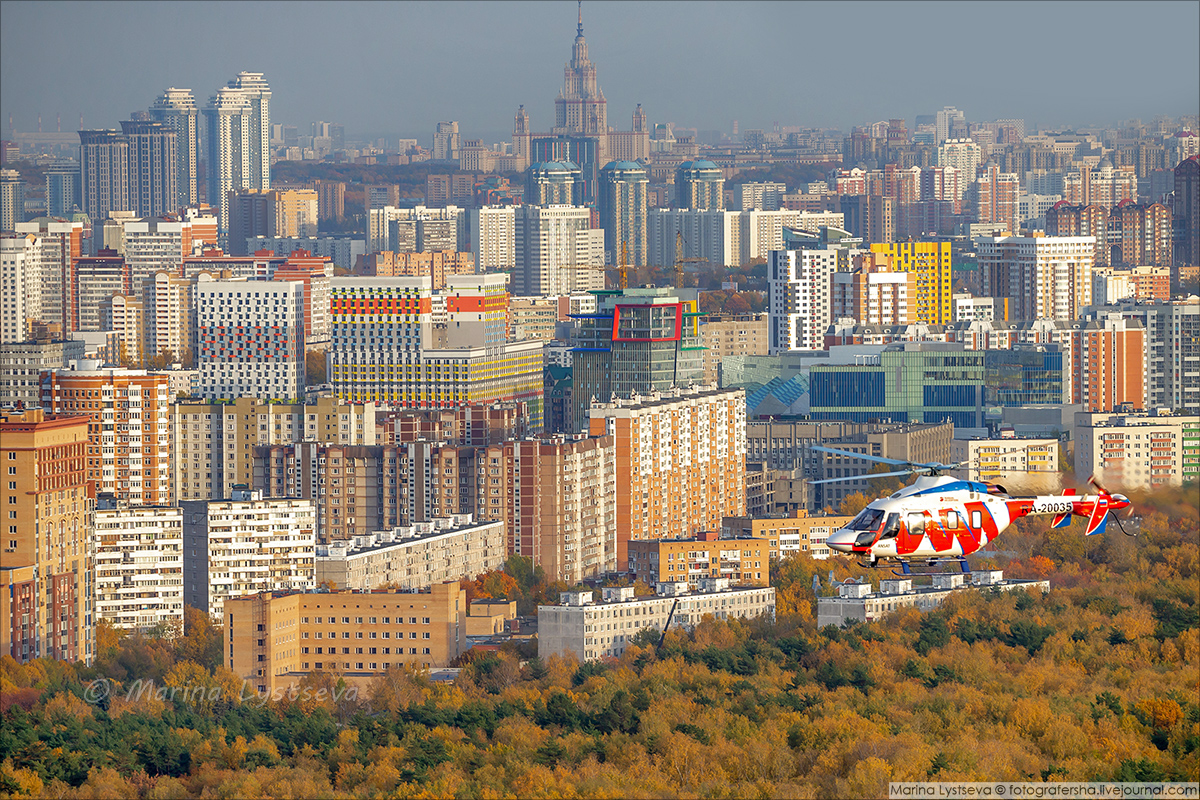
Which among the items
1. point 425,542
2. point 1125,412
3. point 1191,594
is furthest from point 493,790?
point 1125,412

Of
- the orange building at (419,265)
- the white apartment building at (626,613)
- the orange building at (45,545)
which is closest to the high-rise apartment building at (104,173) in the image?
the orange building at (419,265)

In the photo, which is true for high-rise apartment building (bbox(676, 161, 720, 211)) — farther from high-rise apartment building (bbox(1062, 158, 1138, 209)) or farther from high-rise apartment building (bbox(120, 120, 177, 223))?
high-rise apartment building (bbox(120, 120, 177, 223))

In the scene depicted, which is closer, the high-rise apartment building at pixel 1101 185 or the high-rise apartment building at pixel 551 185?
the high-rise apartment building at pixel 1101 185

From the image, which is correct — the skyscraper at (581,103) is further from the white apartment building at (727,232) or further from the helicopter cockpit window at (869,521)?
the helicopter cockpit window at (869,521)

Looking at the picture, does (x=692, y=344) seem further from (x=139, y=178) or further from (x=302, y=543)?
(x=139, y=178)

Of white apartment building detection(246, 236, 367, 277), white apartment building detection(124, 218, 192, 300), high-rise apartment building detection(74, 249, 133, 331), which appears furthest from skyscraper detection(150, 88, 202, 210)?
high-rise apartment building detection(74, 249, 133, 331)

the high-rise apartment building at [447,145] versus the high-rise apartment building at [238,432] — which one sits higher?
the high-rise apartment building at [447,145]

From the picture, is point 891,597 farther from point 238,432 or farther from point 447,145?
point 447,145
